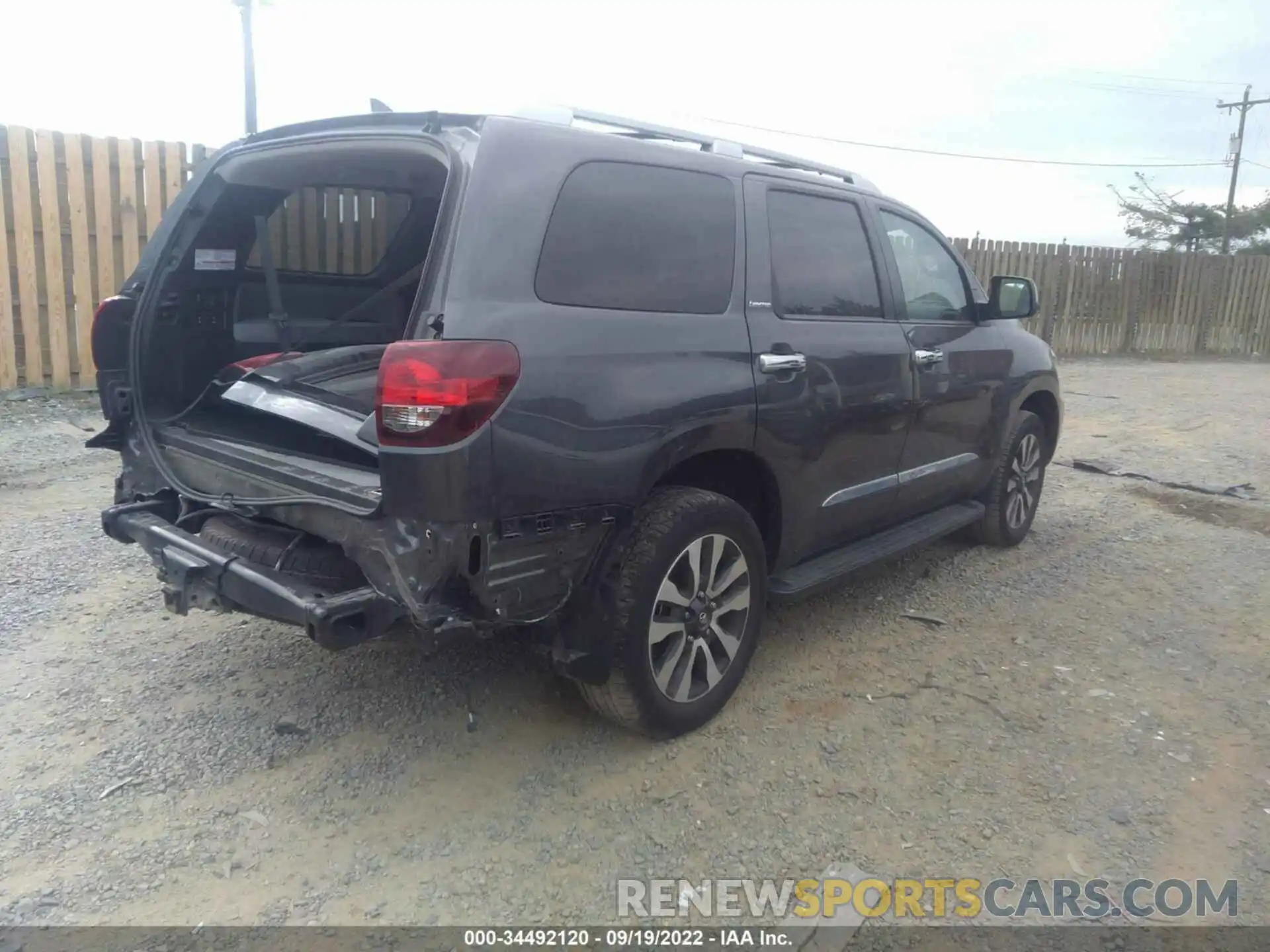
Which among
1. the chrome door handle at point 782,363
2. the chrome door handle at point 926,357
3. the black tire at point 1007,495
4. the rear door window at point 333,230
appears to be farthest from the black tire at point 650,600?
the black tire at point 1007,495

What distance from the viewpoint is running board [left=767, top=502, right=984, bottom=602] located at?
12.3 ft

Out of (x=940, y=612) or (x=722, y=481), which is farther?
(x=940, y=612)

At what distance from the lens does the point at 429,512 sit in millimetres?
2574

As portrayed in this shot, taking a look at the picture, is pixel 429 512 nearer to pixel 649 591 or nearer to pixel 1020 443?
pixel 649 591

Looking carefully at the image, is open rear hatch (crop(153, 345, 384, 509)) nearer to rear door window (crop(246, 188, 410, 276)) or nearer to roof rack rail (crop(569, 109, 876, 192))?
rear door window (crop(246, 188, 410, 276))

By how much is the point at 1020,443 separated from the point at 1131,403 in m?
7.03

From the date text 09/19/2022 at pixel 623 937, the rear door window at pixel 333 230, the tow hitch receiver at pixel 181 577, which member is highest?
the rear door window at pixel 333 230

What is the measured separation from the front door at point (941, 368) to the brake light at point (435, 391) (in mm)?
2362

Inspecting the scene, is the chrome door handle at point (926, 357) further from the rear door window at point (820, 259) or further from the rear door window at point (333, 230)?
the rear door window at point (333, 230)

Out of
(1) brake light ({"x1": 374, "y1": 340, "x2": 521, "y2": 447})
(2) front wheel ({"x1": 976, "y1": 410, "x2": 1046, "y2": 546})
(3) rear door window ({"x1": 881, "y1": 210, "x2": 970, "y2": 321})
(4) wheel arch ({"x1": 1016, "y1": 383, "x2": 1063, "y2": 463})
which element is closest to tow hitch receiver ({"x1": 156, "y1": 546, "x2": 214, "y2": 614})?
(1) brake light ({"x1": 374, "y1": 340, "x2": 521, "y2": 447})

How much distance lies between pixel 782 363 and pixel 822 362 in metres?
0.29

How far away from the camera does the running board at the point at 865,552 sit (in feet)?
12.3

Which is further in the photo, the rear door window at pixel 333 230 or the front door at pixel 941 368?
the rear door window at pixel 333 230

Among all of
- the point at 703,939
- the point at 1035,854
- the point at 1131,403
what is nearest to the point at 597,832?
the point at 703,939
